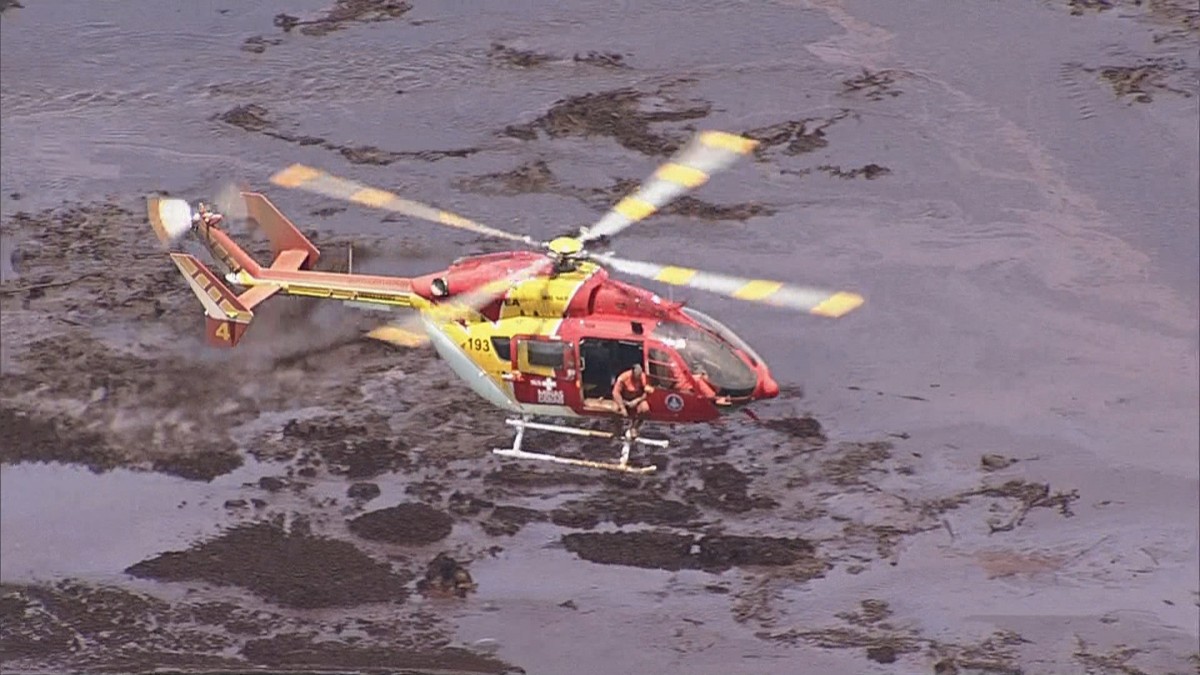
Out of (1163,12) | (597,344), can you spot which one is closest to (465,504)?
(597,344)

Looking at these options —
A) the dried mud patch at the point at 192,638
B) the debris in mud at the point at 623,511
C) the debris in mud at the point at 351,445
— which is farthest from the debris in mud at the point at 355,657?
the debris in mud at the point at 351,445

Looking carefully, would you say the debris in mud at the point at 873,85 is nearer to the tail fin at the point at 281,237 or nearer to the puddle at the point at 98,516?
the tail fin at the point at 281,237

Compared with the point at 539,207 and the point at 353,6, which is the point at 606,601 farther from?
the point at 353,6

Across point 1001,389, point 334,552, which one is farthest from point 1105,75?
point 334,552

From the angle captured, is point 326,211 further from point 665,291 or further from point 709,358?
point 709,358

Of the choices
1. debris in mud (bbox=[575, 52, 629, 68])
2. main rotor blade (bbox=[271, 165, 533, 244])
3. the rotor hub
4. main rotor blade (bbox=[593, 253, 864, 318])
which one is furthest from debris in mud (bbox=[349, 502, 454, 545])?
debris in mud (bbox=[575, 52, 629, 68])

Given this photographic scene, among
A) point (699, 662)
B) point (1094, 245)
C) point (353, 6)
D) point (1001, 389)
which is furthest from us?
point (353, 6)
